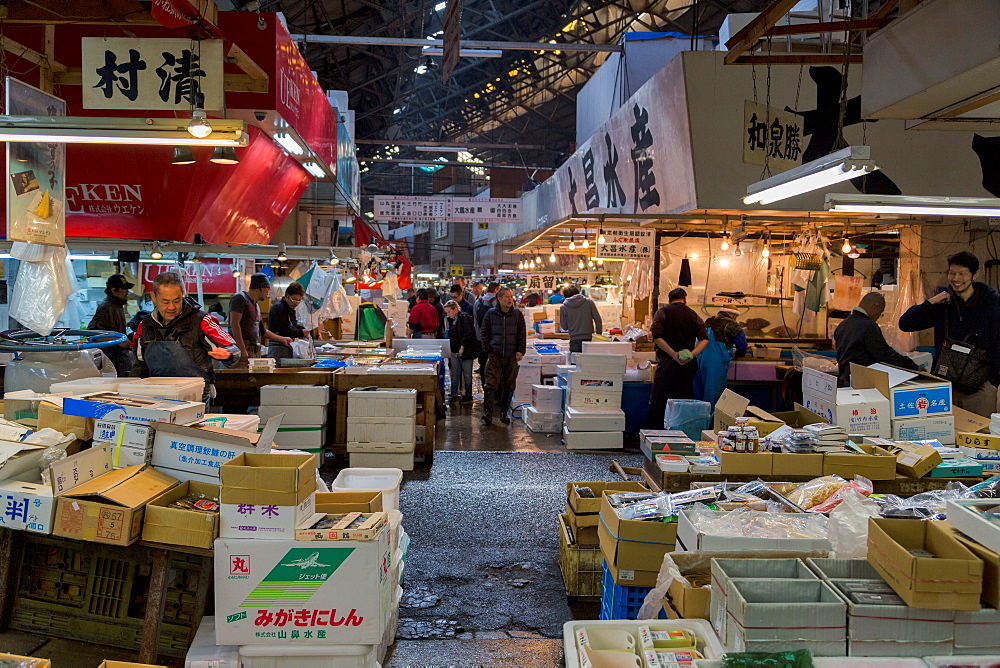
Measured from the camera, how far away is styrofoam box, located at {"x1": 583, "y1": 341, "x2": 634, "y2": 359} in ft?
32.5

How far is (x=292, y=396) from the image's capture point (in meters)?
7.45

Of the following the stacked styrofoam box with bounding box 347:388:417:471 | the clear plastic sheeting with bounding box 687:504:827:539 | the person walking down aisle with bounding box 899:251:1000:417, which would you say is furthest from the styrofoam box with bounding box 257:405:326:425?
the person walking down aisle with bounding box 899:251:1000:417

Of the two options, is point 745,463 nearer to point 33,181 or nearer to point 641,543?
point 641,543

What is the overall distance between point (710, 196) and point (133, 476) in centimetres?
651

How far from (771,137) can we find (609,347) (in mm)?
3654

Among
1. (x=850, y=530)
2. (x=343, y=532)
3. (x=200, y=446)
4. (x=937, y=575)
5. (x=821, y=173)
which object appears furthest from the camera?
(x=821, y=173)

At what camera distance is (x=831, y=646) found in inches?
93.7

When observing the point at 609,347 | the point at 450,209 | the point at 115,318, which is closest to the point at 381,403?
the point at 115,318

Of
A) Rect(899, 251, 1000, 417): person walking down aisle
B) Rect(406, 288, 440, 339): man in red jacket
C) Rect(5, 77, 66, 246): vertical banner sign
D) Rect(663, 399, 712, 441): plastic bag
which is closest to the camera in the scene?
Rect(5, 77, 66, 246): vertical banner sign

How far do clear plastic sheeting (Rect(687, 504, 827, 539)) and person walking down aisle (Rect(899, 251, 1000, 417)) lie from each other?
378 centimetres

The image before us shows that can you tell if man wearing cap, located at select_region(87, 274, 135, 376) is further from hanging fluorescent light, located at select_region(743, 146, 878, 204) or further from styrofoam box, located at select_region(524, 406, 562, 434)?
hanging fluorescent light, located at select_region(743, 146, 878, 204)

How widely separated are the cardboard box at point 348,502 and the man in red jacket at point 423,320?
9469 mm

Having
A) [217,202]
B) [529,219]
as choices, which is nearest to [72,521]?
[217,202]

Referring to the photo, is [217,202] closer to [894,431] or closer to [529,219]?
[894,431]
